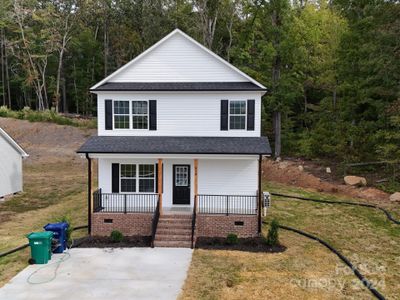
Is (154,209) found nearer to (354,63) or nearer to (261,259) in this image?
(261,259)

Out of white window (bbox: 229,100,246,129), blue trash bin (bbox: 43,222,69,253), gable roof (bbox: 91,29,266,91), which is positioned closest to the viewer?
blue trash bin (bbox: 43,222,69,253)

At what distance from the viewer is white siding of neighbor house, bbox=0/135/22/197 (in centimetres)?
2148

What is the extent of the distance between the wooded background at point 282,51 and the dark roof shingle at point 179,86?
10.4 metres

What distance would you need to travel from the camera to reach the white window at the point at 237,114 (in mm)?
16672

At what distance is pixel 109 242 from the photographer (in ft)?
47.0

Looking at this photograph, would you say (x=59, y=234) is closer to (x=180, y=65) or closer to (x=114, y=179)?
(x=114, y=179)

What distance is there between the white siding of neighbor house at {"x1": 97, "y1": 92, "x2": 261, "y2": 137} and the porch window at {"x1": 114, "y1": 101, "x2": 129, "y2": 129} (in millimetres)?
271

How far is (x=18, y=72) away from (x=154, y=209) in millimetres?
50824

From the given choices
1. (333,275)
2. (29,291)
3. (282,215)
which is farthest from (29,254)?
(282,215)

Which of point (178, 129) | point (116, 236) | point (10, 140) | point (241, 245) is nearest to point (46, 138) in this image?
point (10, 140)

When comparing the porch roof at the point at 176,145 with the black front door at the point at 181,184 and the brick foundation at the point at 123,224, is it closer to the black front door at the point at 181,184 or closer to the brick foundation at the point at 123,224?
the black front door at the point at 181,184

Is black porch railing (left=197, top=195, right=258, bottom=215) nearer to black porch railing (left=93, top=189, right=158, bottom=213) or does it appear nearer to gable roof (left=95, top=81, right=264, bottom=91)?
black porch railing (left=93, top=189, right=158, bottom=213)

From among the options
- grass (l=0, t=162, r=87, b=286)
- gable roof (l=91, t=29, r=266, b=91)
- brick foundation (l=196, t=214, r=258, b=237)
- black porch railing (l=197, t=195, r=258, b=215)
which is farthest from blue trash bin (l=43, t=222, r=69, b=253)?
gable roof (l=91, t=29, r=266, b=91)

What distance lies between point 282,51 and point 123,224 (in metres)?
21.2
